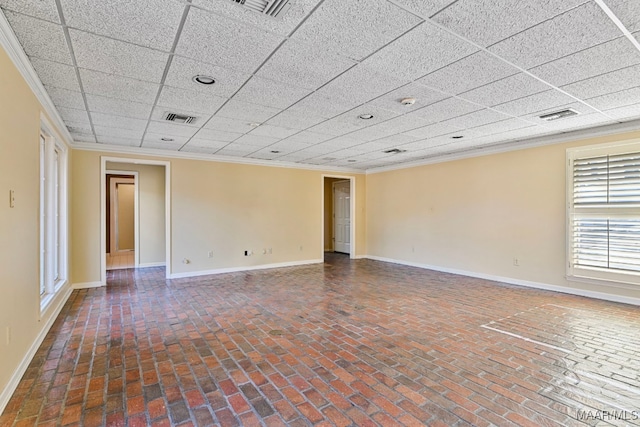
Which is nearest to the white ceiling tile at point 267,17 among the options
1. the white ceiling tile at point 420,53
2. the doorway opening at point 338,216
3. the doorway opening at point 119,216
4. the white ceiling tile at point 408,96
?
the white ceiling tile at point 420,53

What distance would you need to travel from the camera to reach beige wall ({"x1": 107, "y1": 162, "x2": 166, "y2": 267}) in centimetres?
723

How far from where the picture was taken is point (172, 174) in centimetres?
608

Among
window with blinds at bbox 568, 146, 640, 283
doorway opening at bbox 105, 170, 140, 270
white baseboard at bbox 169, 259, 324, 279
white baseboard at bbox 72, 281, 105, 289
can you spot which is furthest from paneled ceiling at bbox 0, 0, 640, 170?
doorway opening at bbox 105, 170, 140, 270

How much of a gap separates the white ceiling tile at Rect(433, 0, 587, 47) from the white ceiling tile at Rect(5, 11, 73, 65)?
2.41 m

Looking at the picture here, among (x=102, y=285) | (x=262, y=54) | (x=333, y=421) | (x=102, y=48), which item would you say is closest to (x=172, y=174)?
(x=102, y=285)

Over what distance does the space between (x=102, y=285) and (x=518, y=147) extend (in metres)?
7.41

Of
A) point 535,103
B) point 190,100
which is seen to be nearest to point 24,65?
point 190,100

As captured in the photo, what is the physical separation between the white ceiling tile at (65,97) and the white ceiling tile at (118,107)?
87 millimetres

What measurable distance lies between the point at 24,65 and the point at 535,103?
4630 millimetres

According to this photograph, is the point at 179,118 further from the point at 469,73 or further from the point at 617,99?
the point at 617,99

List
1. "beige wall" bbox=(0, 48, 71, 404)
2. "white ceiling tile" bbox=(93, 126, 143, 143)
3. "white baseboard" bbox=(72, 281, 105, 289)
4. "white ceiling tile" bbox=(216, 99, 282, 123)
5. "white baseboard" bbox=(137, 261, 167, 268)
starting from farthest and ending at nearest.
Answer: "white baseboard" bbox=(137, 261, 167, 268) < "white baseboard" bbox=(72, 281, 105, 289) < "white ceiling tile" bbox=(93, 126, 143, 143) < "white ceiling tile" bbox=(216, 99, 282, 123) < "beige wall" bbox=(0, 48, 71, 404)

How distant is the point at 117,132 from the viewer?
4656mm

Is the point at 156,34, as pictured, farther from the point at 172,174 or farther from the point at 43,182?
the point at 172,174

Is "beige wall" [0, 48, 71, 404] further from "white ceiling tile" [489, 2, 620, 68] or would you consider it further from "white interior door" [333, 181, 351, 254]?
"white interior door" [333, 181, 351, 254]
